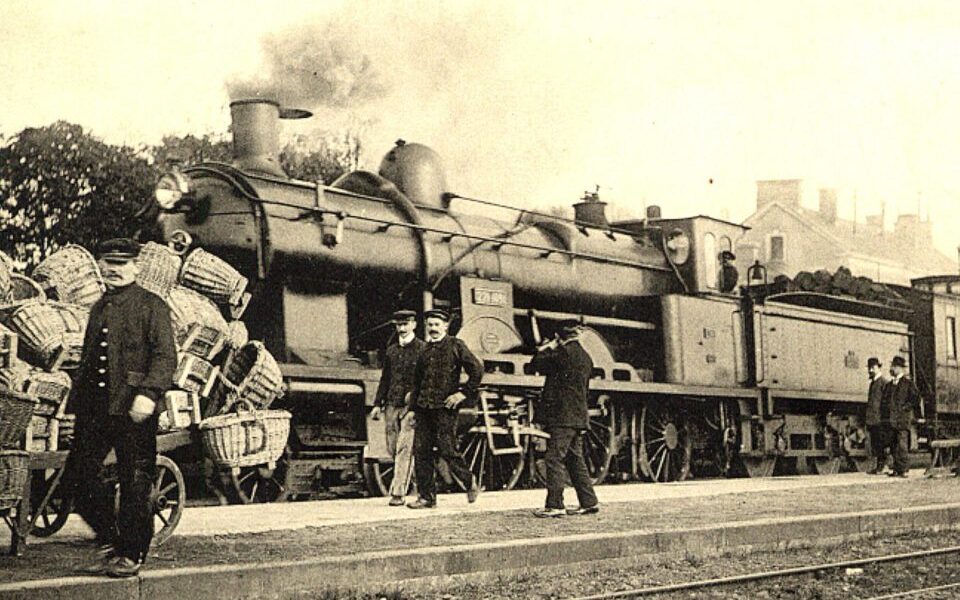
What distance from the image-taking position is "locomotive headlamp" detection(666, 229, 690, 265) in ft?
57.0

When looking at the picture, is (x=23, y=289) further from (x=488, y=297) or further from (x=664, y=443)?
(x=664, y=443)

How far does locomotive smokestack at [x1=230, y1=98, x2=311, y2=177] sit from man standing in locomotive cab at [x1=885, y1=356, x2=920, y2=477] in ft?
27.7

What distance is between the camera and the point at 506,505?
10945 mm

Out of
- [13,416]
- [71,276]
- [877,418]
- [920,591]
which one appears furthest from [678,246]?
[13,416]

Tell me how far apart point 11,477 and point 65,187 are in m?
18.5

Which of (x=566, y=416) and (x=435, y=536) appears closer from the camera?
(x=435, y=536)

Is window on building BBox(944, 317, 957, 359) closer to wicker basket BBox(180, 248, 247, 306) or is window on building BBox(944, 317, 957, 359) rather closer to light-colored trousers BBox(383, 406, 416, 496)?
light-colored trousers BBox(383, 406, 416, 496)

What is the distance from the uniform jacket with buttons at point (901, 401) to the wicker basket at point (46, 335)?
1069cm

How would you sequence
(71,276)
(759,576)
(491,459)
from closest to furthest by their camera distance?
(759,576), (71,276), (491,459)

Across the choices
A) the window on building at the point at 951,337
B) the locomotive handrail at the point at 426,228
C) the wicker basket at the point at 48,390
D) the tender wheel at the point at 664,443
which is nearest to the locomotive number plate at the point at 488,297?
the locomotive handrail at the point at 426,228

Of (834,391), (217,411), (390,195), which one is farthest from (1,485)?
(834,391)

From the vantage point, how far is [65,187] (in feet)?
80.2

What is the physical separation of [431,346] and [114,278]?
4421 millimetres

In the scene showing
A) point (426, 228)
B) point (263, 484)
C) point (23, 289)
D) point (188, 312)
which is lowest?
point (263, 484)
